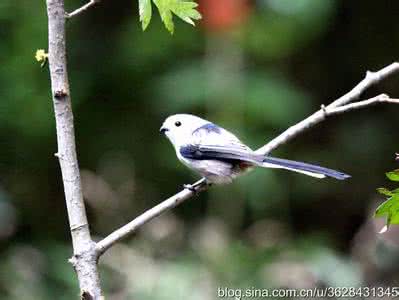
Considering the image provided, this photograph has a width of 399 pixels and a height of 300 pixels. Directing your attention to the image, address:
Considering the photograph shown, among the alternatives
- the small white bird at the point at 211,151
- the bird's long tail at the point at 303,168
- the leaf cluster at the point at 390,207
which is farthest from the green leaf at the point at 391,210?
the small white bird at the point at 211,151

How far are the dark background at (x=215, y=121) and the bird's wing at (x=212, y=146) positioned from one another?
2.19ft

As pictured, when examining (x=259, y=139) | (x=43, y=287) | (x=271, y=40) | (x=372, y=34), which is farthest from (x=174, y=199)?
(x=372, y=34)

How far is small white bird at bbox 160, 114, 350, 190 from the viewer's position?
252 cm

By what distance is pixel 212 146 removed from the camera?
107 inches

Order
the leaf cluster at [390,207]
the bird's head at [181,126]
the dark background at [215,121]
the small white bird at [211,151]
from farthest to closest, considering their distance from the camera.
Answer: the dark background at [215,121], the bird's head at [181,126], the small white bird at [211,151], the leaf cluster at [390,207]

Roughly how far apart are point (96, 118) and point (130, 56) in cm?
41

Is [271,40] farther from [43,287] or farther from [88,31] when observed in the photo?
[43,287]

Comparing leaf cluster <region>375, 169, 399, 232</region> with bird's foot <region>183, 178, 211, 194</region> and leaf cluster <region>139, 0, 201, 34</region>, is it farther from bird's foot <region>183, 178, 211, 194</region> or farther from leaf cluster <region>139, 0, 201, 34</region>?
bird's foot <region>183, 178, 211, 194</region>

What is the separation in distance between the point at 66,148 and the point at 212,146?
1273 mm

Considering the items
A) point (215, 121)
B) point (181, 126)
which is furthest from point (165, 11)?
point (215, 121)

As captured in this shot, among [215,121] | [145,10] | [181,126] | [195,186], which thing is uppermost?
[215,121]

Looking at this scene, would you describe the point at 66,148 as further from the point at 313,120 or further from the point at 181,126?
the point at 181,126

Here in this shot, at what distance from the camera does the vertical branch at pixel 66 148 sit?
1468 mm

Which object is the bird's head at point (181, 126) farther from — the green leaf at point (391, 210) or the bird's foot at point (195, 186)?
the green leaf at point (391, 210)
